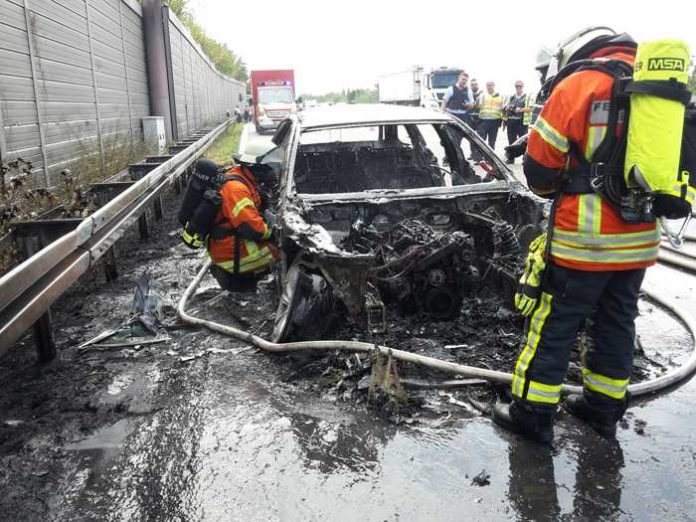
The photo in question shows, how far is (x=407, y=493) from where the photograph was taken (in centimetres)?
244

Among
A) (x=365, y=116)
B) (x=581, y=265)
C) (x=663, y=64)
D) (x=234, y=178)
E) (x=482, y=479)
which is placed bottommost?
(x=482, y=479)

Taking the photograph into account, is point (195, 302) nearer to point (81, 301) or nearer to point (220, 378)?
point (81, 301)

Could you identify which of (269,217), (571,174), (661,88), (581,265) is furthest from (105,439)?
(661,88)

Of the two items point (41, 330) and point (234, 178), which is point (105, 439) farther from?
point (234, 178)

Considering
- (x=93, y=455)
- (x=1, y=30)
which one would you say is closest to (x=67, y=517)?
(x=93, y=455)

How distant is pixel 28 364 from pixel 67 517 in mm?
1599

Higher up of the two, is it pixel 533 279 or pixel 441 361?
pixel 533 279

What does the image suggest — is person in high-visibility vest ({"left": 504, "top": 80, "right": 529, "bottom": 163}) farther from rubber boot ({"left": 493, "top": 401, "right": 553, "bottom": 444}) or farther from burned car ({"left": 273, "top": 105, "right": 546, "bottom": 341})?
rubber boot ({"left": 493, "top": 401, "right": 553, "bottom": 444})

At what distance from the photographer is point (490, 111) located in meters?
13.8

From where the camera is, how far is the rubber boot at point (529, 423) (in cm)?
276

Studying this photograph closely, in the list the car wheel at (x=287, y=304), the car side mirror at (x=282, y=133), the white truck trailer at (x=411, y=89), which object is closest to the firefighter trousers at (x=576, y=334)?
the car wheel at (x=287, y=304)

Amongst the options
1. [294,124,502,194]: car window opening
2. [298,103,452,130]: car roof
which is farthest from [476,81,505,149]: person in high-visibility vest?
[298,103,452,130]: car roof

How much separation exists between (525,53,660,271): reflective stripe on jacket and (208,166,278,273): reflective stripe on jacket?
2356 mm

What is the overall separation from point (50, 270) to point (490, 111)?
1232 cm
